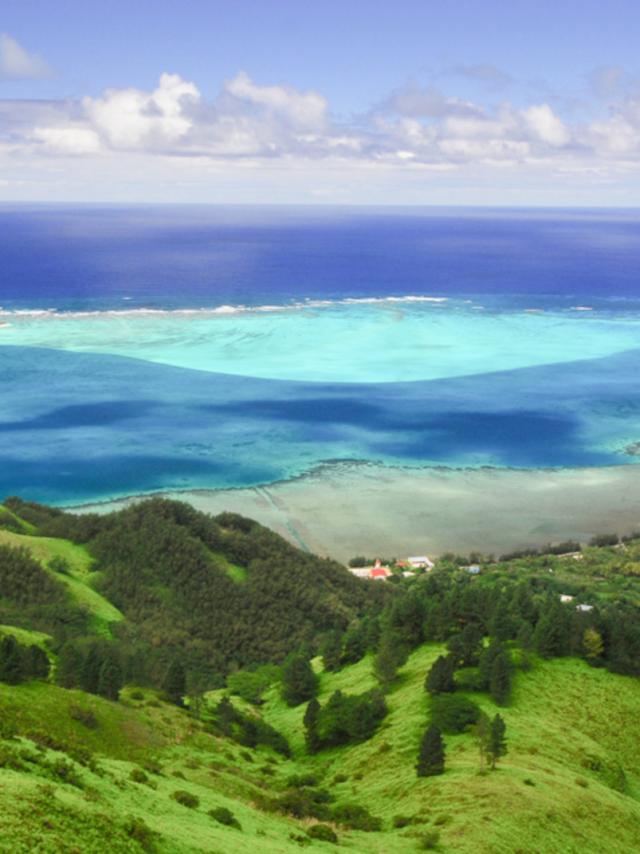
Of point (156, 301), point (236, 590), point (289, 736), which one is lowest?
point (289, 736)

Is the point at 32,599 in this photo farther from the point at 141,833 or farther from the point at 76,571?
the point at 141,833

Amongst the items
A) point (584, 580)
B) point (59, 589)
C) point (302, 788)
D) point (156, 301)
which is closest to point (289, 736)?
point (302, 788)

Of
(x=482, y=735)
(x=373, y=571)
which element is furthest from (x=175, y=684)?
(x=373, y=571)

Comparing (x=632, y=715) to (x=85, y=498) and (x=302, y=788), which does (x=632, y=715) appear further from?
(x=85, y=498)

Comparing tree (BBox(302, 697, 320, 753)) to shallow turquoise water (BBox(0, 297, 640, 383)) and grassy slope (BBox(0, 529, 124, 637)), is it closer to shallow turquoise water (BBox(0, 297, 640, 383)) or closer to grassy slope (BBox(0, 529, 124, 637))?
grassy slope (BBox(0, 529, 124, 637))

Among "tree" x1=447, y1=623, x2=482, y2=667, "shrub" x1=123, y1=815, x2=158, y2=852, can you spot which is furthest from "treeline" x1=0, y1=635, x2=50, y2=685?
"tree" x1=447, y1=623, x2=482, y2=667

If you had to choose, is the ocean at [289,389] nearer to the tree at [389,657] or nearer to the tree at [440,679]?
the tree at [389,657]
